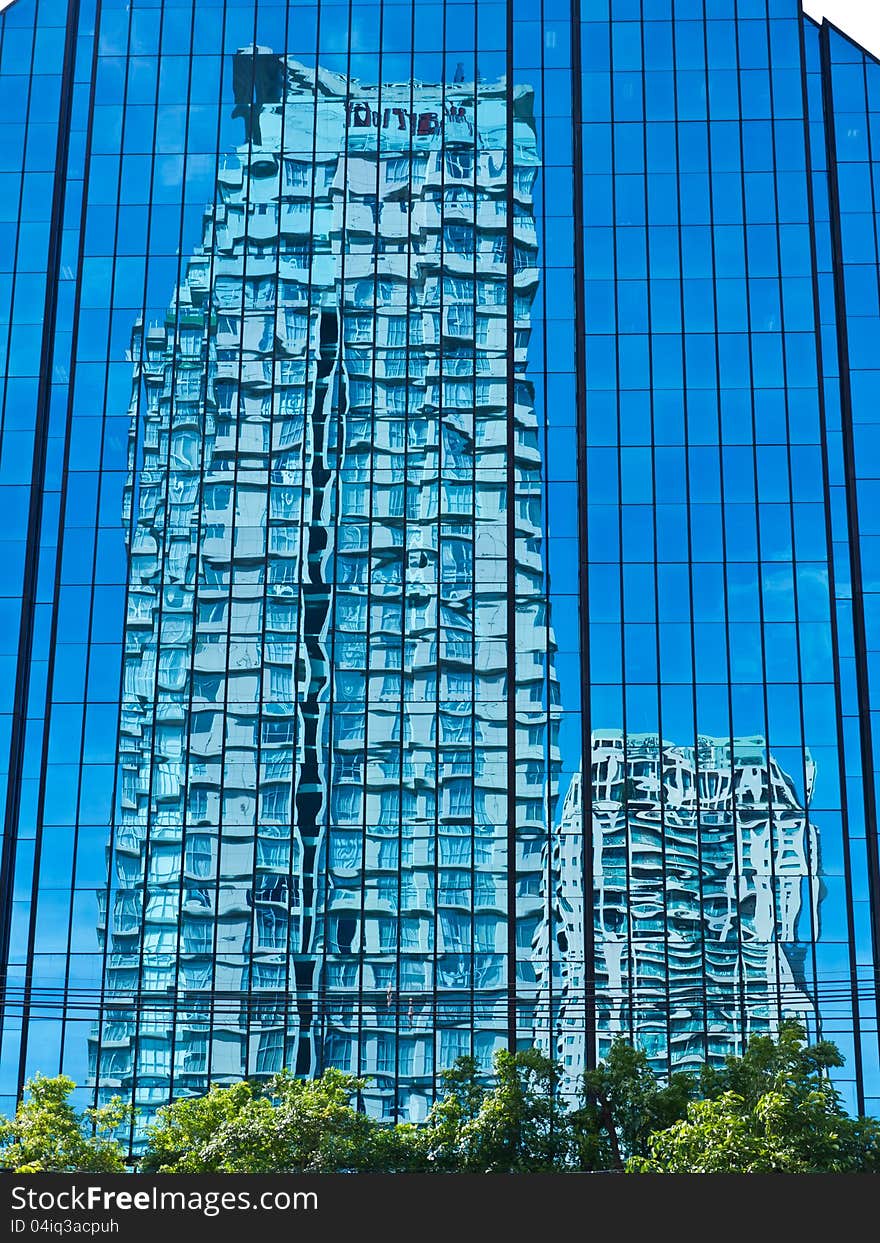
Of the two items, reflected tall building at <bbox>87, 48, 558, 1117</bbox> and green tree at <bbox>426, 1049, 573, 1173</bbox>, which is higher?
reflected tall building at <bbox>87, 48, 558, 1117</bbox>

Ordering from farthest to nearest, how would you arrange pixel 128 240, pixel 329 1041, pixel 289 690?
pixel 128 240 → pixel 289 690 → pixel 329 1041

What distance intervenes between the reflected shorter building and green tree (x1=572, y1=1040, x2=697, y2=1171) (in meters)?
6.63

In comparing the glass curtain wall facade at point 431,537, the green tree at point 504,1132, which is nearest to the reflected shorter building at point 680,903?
the glass curtain wall facade at point 431,537

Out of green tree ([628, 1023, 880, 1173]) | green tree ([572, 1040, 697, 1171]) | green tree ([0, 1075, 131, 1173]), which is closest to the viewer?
green tree ([628, 1023, 880, 1173])

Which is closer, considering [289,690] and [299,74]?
[289,690]

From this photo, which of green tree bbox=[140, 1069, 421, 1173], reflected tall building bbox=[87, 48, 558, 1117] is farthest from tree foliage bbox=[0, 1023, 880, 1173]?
reflected tall building bbox=[87, 48, 558, 1117]

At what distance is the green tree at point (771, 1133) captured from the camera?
40.4 meters

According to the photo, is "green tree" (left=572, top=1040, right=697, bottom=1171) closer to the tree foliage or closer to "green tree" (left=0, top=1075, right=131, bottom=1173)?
the tree foliage

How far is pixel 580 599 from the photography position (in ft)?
201

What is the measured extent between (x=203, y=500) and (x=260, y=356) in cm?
579

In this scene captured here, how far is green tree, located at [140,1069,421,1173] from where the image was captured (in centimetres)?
4494

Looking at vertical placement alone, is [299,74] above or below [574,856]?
above

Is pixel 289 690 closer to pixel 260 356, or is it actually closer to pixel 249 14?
pixel 260 356

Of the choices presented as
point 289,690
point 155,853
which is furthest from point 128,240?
point 155,853
